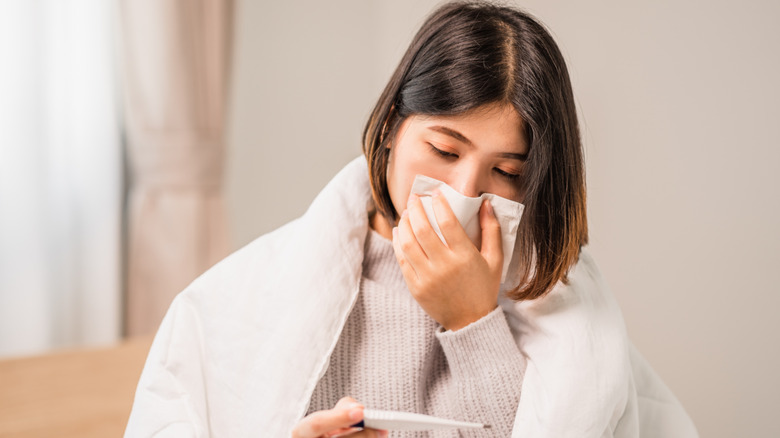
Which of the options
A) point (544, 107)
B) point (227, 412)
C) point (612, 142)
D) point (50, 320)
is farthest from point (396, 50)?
point (50, 320)

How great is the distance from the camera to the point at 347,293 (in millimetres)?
802

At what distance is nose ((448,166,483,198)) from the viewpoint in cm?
72

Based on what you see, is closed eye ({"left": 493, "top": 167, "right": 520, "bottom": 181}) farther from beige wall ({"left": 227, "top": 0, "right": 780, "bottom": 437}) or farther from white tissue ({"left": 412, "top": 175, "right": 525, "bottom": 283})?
beige wall ({"left": 227, "top": 0, "right": 780, "bottom": 437})

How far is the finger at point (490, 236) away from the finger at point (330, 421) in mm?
245

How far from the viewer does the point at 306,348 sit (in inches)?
30.0

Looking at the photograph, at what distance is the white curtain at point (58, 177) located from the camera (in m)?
1.43

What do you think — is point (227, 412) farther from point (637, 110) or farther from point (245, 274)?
point (637, 110)

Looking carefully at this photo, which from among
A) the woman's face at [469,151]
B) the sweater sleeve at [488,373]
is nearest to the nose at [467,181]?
the woman's face at [469,151]

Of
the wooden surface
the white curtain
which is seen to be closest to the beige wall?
the wooden surface

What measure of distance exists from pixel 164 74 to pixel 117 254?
434 mm

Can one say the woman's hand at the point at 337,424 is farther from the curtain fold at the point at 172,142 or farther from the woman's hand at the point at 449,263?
the curtain fold at the point at 172,142

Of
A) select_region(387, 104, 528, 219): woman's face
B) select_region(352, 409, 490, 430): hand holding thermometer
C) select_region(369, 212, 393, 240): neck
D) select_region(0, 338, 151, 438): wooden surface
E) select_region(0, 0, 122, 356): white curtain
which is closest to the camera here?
select_region(352, 409, 490, 430): hand holding thermometer

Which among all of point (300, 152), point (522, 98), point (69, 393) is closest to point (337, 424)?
point (522, 98)

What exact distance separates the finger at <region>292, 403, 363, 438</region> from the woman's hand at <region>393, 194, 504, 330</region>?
188 mm
